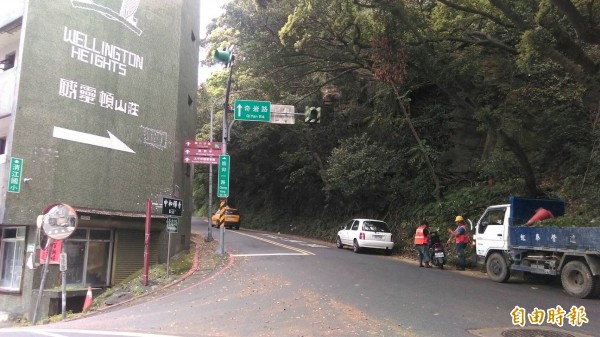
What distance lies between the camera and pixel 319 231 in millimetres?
31922

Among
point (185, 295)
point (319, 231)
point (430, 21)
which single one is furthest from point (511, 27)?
point (319, 231)

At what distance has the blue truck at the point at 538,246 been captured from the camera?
34.3ft

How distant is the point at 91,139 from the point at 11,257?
4975mm

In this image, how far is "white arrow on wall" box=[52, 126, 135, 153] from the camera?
52.2 ft

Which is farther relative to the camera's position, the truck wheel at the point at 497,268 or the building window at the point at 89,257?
the building window at the point at 89,257

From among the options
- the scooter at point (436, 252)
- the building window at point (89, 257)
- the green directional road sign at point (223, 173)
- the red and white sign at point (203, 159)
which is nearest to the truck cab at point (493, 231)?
the scooter at point (436, 252)

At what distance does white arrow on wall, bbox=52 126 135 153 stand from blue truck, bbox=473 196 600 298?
1282 centimetres

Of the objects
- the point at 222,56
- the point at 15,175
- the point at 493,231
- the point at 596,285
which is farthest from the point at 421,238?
the point at 15,175

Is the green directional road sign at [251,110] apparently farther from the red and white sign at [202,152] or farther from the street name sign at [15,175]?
the street name sign at [15,175]

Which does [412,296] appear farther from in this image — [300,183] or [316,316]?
[300,183]

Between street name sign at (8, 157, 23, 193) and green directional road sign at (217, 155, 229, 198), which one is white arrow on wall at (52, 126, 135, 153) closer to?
street name sign at (8, 157, 23, 193)

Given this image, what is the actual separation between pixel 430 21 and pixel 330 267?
31.8 feet

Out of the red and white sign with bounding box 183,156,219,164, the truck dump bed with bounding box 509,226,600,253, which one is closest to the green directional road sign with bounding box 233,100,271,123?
the red and white sign with bounding box 183,156,219,164

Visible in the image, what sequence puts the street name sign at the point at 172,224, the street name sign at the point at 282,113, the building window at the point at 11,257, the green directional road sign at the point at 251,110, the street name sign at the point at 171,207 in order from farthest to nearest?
the street name sign at the point at 282,113
the green directional road sign at the point at 251,110
the building window at the point at 11,257
the street name sign at the point at 172,224
the street name sign at the point at 171,207
